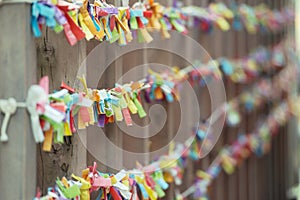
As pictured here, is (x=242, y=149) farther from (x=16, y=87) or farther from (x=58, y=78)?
(x=16, y=87)

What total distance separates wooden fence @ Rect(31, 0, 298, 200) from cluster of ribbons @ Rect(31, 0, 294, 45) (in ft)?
0.20

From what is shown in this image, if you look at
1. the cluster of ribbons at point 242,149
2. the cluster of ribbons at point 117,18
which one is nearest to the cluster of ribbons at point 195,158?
the cluster of ribbons at point 242,149

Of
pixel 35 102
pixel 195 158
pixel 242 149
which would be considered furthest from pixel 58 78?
pixel 242 149

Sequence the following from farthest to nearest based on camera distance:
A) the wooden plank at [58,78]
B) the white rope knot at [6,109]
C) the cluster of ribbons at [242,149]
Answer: the cluster of ribbons at [242,149]
the wooden plank at [58,78]
the white rope knot at [6,109]

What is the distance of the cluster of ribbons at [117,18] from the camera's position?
1023 millimetres

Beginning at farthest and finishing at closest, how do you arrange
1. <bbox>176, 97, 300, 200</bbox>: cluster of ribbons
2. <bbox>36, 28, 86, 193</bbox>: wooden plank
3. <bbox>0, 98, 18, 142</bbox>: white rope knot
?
<bbox>176, 97, 300, 200</bbox>: cluster of ribbons, <bbox>36, 28, 86, 193</bbox>: wooden plank, <bbox>0, 98, 18, 142</bbox>: white rope knot

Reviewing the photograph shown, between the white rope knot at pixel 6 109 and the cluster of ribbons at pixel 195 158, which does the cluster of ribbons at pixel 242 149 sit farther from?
the white rope knot at pixel 6 109

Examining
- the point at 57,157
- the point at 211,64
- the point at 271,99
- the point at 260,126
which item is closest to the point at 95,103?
the point at 57,157

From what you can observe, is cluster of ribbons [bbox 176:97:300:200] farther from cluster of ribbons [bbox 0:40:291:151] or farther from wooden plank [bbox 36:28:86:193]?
wooden plank [bbox 36:28:86:193]

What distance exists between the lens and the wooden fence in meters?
1.17

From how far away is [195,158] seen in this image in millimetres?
2012

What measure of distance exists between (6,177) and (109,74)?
0.46 metres

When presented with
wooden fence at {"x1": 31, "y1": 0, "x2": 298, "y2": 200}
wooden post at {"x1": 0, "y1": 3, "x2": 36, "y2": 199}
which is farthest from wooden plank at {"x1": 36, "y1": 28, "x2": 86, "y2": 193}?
wooden post at {"x1": 0, "y1": 3, "x2": 36, "y2": 199}

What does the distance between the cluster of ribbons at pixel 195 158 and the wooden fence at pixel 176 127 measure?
4cm
